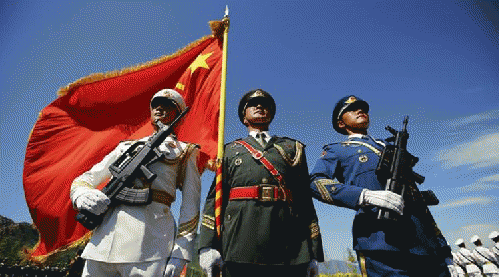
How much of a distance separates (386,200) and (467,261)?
61.6 feet

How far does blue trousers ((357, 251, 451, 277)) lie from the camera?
2.54 metres

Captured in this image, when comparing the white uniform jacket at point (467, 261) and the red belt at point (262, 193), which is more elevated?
the red belt at point (262, 193)

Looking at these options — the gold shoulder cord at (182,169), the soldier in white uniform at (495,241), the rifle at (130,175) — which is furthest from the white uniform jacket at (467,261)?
the rifle at (130,175)

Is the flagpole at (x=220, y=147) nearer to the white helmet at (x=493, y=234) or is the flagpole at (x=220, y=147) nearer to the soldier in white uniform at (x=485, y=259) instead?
the white helmet at (x=493, y=234)

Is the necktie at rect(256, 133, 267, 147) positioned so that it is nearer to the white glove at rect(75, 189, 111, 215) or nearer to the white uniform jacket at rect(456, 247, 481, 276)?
the white glove at rect(75, 189, 111, 215)

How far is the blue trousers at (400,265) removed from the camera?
2537 millimetres

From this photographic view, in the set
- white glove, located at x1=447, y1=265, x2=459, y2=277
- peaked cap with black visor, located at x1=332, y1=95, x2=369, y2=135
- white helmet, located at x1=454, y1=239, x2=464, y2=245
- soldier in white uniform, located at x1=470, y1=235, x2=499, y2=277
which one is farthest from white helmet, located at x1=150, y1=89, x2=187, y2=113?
white helmet, located at x1=454, y1=239, x2=464, y2=245

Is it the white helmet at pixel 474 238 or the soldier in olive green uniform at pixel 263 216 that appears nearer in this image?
the soldier in olive green uniform at pixel 263 216

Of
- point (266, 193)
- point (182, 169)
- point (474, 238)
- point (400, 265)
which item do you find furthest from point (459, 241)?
point (182, 169)

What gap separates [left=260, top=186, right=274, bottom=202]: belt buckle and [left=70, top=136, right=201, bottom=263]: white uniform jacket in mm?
670

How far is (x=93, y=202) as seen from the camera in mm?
2658

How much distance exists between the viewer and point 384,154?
9.85 ft

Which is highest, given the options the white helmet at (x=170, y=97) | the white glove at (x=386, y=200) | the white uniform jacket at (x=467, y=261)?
the white helmet at (x=170, y=97)

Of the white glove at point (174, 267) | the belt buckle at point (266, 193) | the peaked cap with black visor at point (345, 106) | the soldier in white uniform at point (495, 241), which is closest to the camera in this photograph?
the white glove at point (174, 267)
